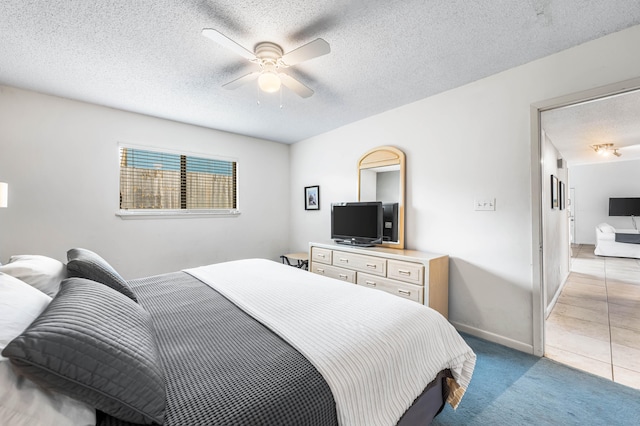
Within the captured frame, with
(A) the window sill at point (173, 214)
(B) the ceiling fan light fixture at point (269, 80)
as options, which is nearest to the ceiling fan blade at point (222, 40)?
(B) the ceiling fan light fixture at point (269, 80)

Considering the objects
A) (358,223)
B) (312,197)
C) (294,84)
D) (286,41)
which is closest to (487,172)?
(358,223)

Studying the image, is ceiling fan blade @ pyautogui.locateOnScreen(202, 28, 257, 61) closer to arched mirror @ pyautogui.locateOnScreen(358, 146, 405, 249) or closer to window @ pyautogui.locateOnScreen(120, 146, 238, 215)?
arched mirror @ pyautogui.locateOnScreen(358, 146, 405, 249)

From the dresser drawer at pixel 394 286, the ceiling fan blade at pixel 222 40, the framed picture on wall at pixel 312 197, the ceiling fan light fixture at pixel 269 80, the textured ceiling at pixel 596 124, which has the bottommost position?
the dresser drawer at pixel 394 286

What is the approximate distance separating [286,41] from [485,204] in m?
2.26

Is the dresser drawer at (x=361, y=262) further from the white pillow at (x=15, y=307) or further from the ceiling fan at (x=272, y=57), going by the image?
the white pillow at (x=15, y=307)

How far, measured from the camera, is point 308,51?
6.00 ft

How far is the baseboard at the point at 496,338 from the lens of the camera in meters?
2.33

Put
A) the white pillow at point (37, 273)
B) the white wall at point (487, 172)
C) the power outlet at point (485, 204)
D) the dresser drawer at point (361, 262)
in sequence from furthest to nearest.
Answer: the dresser drawer at point (361, 262), the power outlet at point (485, 204), the white wall at point (487, 172), the white pillow at point (37, 273)

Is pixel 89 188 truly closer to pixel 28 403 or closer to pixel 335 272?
pixel 335 272

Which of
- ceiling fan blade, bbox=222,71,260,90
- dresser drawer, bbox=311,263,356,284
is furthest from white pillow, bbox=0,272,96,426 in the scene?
dresser drawer, bbox=311,263,356,284

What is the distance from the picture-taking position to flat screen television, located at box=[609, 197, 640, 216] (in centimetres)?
686

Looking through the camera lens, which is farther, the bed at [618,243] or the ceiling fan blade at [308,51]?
the bed at [618,243]

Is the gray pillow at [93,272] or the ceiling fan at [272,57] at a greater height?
the ceiling fan at [272,57]

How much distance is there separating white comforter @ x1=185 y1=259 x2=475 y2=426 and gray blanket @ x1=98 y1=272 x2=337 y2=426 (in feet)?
0.20
